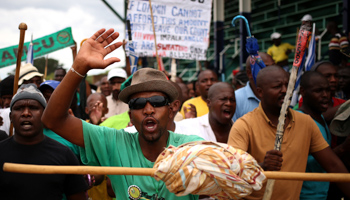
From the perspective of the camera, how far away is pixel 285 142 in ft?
11.6

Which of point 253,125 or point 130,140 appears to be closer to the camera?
point 130,140

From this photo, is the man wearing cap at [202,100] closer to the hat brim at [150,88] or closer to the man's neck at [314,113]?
the man's neck at [314,113]

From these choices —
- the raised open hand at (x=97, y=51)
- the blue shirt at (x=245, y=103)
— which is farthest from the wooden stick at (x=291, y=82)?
the blue shirt at (x=245, y=103)

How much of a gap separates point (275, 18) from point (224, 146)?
13.5 m

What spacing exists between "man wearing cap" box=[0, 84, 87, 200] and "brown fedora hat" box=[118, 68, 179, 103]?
0.98 meters

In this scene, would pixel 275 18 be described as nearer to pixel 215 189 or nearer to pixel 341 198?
pixel 341 198

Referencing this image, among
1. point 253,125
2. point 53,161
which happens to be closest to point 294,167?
point 253,125

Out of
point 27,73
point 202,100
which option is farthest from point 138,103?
point 27,73

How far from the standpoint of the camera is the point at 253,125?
3588 millimetres

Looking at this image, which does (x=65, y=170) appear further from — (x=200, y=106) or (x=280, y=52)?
(x=280, y=52)

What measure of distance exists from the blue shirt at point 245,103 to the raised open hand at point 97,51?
101 inches

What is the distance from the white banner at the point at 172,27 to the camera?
7004mm

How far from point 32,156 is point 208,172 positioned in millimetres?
1849

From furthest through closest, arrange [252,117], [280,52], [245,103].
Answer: [280,52] < [245,103] < [252,117]
